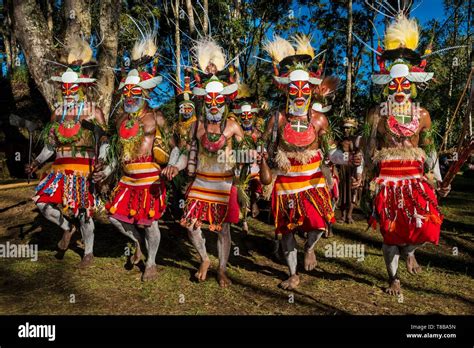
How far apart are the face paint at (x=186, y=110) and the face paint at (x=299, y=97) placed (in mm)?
3384

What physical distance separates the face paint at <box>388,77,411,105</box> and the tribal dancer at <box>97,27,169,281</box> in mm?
2688

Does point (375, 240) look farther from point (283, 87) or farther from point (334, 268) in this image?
point (283, 87)

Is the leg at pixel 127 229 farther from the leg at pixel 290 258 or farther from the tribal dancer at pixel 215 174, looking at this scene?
the leg at pixel 290 258

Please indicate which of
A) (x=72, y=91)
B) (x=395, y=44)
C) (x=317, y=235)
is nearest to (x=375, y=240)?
(x=317, y=235)

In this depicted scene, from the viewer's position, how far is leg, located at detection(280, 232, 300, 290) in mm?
4742

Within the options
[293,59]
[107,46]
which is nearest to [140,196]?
[293,59]

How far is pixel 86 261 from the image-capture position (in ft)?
18.0

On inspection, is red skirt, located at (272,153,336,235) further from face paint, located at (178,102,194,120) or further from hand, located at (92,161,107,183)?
face paint, located at (178,102,194,120)

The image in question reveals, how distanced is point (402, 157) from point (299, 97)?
4.25 feet

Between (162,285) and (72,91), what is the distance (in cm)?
273

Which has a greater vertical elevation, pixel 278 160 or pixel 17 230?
pixel 278 160

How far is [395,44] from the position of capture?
4.62m

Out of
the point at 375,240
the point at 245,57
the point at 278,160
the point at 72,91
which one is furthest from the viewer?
the point at 245,57
